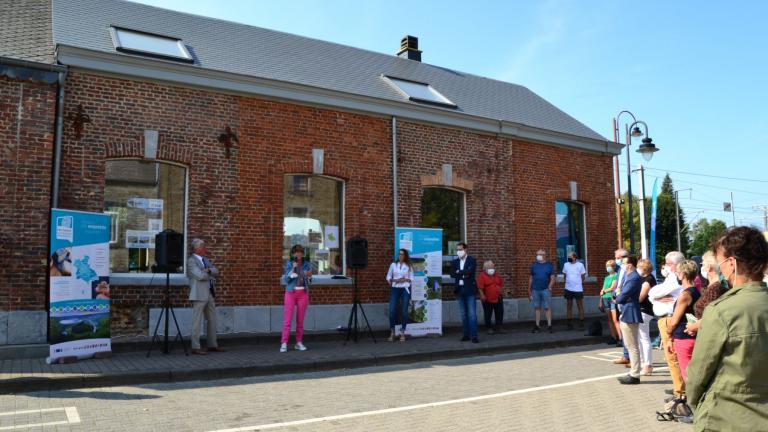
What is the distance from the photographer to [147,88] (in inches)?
431

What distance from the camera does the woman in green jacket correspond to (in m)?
2.46

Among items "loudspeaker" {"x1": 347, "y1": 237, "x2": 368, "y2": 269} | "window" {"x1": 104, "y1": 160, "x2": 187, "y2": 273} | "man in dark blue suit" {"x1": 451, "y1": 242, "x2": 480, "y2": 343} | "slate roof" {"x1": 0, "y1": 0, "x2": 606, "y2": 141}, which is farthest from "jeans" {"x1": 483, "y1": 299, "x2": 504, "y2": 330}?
"window" {"x1": 104, "y1": 160, "x2": 187, "y2": 273}

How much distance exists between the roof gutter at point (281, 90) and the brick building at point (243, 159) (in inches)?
1.3

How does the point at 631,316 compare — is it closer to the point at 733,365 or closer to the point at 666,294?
the point at 666,294

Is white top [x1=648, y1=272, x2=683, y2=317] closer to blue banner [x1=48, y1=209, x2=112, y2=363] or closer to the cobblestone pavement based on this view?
the cobblestone pavement

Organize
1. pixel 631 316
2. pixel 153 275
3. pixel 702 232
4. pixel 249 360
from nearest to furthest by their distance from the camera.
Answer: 1. pixel 631 316
2. pixel 249 360
3. pixel 153 275
4. pixel 702 232

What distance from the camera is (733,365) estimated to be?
2.50 m

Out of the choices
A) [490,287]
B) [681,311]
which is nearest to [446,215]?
[490,287]

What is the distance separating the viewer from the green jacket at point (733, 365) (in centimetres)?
246

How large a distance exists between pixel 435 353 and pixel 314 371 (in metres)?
2.30

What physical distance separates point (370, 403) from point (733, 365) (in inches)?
182

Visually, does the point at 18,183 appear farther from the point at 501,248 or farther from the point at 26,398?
the point at 501,248

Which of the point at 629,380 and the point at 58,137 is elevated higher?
the point at 58,137

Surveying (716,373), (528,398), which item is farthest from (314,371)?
(716,373)
